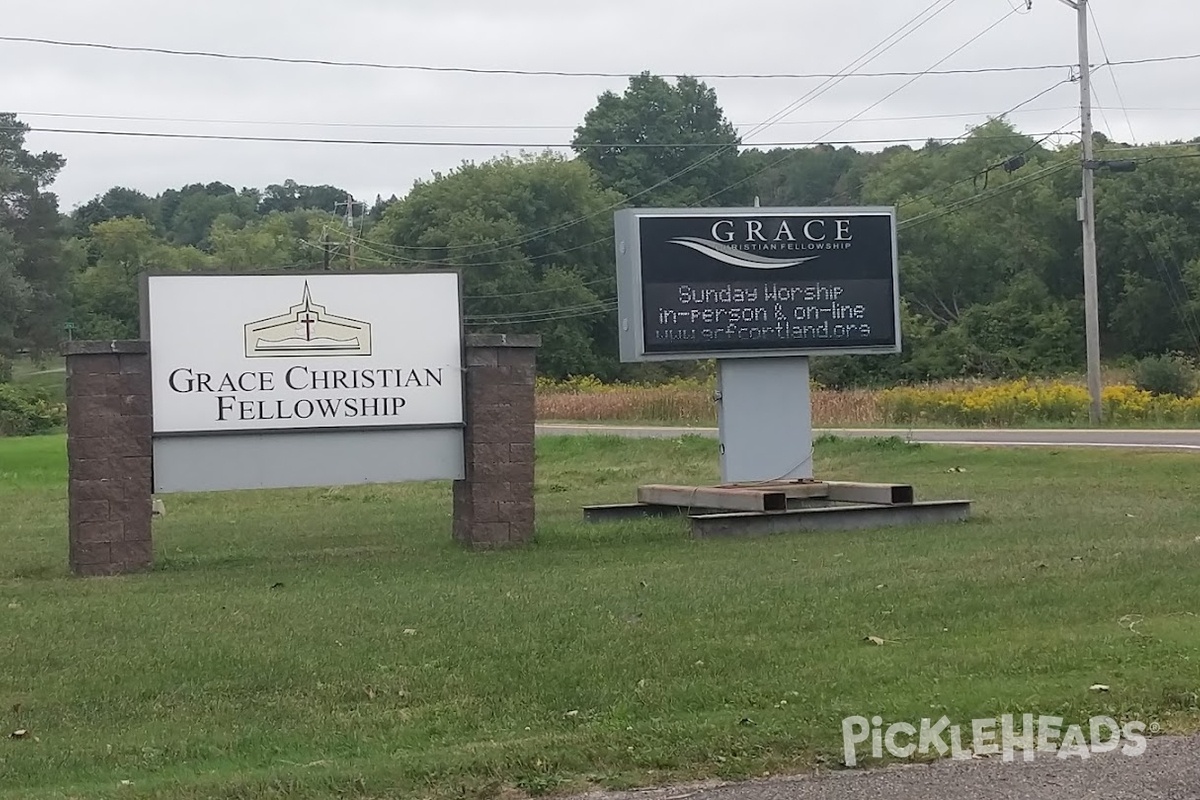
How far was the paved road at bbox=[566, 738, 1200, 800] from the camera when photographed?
5.45m

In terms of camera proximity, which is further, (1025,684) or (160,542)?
(160,542)

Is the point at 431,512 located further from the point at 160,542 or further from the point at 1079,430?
the point at 1079,430

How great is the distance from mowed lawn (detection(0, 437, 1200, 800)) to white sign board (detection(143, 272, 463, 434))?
139 centimetres

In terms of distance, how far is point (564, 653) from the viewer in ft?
26.7

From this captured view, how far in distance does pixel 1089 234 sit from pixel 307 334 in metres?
25.9

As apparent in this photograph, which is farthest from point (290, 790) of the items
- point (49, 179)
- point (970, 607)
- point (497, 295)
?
point (49, 179)

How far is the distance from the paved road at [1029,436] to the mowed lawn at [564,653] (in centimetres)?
1096

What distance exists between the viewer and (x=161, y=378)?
13.4 m

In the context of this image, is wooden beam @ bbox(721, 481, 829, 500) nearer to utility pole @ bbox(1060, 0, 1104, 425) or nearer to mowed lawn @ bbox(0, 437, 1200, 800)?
mowed lawn @ bbox(0, 437, 1200, 800)

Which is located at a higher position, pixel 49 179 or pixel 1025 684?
pixel 49 179

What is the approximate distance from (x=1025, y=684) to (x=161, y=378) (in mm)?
8916

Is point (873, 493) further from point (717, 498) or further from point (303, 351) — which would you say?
point (303, 351)

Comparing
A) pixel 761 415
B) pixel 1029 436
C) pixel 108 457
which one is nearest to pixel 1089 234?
pixel 1029 436

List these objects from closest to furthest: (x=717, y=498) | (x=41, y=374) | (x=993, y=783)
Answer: (x=993, y=783)
(x=717, y=498)
(x=41, y=374)
